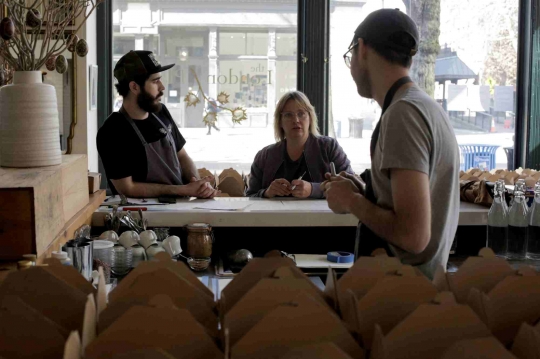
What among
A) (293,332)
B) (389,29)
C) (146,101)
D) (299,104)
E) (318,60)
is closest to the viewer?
(293,332)

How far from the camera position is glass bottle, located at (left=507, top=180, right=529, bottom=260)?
3.43 metres

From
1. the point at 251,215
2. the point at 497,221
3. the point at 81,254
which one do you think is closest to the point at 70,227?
the point at 81,254

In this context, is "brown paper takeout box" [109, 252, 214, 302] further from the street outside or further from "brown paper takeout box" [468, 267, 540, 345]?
the street outside

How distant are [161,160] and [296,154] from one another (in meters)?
0.85

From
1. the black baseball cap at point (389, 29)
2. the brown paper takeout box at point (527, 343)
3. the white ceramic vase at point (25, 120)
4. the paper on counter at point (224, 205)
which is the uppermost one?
the black baseball cap at point (389, 29)

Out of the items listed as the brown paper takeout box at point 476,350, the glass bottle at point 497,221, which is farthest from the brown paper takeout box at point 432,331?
the glass bottle at point 497,221

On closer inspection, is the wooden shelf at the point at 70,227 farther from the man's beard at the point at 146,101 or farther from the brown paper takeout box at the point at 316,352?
the brown paper takeout box at the point at 316,352

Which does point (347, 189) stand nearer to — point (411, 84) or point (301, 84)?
point (411, 84)

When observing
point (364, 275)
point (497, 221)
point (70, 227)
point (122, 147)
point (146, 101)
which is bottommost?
point (497, 221)

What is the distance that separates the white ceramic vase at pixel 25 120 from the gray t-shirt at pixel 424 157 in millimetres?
1049

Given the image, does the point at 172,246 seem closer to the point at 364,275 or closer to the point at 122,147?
the point at 122,147

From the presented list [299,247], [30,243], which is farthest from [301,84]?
[30,243]

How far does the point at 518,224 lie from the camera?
344cm

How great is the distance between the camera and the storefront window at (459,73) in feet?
18.5
